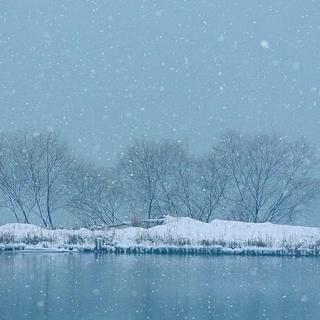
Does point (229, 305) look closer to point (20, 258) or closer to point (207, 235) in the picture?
point (20, 258)

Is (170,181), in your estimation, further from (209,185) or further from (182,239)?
Answer: (182,239)

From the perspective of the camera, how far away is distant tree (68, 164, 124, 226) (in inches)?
1850

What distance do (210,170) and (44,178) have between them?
11792 millimetres

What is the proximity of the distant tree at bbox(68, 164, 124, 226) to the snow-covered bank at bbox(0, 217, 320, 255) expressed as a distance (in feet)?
41.3

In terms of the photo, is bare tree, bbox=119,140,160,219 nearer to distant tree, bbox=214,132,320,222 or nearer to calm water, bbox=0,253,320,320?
distant tree, bbox=214,132,320,222

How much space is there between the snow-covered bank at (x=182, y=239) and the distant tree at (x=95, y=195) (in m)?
12.6

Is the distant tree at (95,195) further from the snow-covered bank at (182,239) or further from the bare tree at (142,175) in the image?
the snow-covered bank at (182,239)

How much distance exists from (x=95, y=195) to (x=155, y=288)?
3055 cm

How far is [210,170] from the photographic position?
4728 centimetres

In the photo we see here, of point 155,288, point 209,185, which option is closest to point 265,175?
point 209,185

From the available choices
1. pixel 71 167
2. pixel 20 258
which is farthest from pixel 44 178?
pixel 20 258

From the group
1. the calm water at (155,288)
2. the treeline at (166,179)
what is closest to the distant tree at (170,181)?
the treeline at (166,179)

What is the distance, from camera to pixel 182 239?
29.8 meters

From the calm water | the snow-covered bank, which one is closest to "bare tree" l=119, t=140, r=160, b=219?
the snow-covered bank
